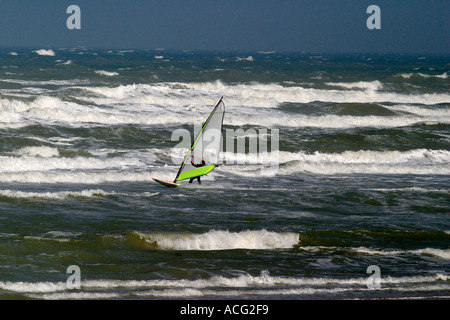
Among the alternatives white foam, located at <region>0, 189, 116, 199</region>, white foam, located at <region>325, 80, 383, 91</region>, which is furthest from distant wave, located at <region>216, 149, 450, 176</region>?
white foam, located at <region>325, 80, 383, 91</region>

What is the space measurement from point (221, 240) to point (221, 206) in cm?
341

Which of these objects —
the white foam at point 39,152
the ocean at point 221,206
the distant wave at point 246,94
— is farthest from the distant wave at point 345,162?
the distant wave at point 246,94

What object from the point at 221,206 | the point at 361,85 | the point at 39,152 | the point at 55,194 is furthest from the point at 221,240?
the point at 361,85

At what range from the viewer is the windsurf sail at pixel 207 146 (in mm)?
16062

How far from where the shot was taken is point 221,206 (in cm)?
1647

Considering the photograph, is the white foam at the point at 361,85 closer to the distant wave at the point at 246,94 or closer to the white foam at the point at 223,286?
the distant wave at the point at 246,94

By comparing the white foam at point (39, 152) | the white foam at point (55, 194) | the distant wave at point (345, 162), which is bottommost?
the distant wave at point (345, 162)

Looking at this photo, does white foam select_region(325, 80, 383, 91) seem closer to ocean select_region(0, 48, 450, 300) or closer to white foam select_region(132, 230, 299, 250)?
ocean select_region(0, 48, 450, 300)

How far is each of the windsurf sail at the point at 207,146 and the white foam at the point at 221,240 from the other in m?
3.33

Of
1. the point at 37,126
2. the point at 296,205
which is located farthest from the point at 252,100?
the point at 296,205

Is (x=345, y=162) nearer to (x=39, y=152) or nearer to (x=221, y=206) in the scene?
(x=221, y=206)

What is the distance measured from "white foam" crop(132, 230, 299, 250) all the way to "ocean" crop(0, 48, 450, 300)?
36 millimetres

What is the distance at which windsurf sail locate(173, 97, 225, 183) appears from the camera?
632 inches
